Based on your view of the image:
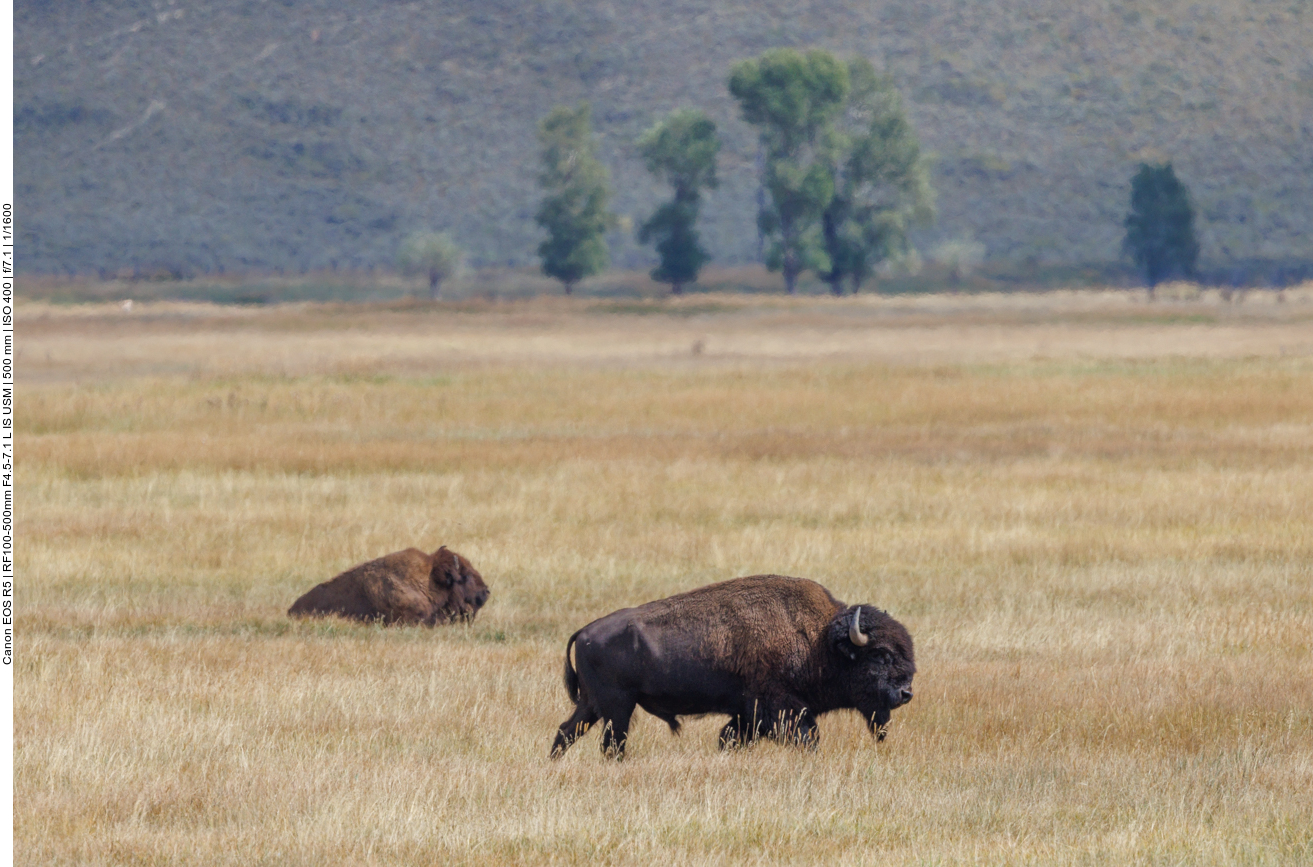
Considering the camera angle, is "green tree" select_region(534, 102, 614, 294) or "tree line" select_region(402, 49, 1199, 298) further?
"green tree" select_region(534, 102, 614, 294)

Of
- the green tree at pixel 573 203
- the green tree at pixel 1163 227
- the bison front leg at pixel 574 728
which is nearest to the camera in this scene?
the bison front leg at pixel 574 728

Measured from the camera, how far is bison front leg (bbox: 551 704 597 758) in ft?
28.8

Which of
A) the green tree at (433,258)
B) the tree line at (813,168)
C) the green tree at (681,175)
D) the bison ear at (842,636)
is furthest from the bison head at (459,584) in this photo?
the green tree at (433,258)

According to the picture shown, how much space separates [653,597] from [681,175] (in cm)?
9190

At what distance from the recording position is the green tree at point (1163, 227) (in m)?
116

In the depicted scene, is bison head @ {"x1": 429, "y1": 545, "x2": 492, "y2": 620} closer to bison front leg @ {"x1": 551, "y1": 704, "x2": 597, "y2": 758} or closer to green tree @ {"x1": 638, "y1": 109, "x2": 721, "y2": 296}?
bison front leg @ {"x1": 551, "y1": 704, "x2": 597, "y2": 758}

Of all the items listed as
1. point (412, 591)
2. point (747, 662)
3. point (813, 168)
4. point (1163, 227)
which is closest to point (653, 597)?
point (412, 591)

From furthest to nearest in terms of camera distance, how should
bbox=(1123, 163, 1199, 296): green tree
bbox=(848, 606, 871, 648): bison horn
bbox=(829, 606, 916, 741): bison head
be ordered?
bbox=(1123, 163, 1199, 296): green tree
bbox=(829, 606, 916, 741): bison head
bbox=(848, 606, 871, 648): bison horn

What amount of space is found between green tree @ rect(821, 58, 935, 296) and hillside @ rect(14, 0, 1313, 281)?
137 feet

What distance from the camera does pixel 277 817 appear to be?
25.7 feet

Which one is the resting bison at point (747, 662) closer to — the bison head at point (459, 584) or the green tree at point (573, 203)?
the bison head at point (459, 584)

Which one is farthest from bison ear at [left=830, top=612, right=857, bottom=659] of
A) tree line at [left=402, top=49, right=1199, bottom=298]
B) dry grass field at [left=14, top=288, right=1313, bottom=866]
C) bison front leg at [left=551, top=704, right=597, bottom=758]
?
tree line at [left=402, top=49, right=1199, bottom=298]

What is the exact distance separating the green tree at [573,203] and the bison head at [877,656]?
105 metres

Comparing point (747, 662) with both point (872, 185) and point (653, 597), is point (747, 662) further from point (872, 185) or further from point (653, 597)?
point (872, 185)
